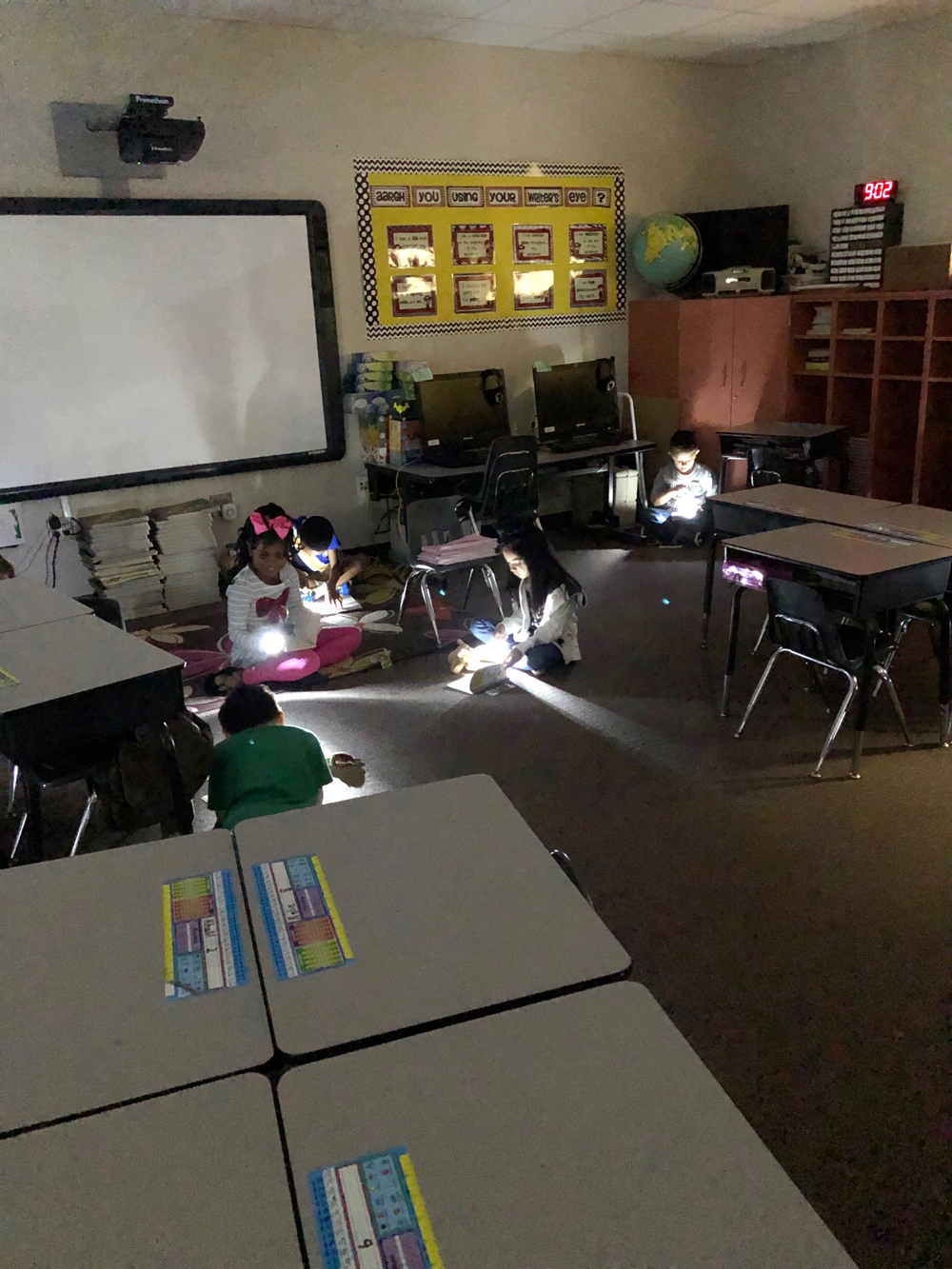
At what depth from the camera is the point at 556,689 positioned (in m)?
3.96

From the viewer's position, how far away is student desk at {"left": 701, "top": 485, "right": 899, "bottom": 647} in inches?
146

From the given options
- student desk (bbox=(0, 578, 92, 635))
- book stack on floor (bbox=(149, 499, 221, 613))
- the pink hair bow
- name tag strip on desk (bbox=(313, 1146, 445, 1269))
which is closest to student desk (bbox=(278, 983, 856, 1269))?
name tag strip on desk (bbox=(313, 1146, 445, 1269))

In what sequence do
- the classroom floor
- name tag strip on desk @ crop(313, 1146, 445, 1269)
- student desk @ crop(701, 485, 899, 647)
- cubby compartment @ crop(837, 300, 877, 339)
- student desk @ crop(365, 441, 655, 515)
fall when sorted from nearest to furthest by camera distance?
name tag strip on desk @ crop(313, 1146, 445, 1269) < the classroom floor < student desk @ crop(701, 485, 899, 647) < student desk @ crop(365, 441, 655, 515) < cubby compartment @ crop(837, 300, 877, 339)

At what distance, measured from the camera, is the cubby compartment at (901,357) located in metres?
5.56

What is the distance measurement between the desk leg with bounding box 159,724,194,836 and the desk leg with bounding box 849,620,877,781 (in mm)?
2048

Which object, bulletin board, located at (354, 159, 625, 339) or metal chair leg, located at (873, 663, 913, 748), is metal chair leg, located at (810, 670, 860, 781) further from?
bulletin board, located at (354, 159, 625, 339)

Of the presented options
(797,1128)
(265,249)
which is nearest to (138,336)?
(265,249)

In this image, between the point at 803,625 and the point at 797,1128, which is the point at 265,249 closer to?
the point at 803,625

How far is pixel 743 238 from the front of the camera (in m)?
6.18

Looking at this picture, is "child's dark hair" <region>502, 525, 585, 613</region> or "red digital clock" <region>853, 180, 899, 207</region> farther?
"red digital clock" <region>853, 180, 899, 207</region>

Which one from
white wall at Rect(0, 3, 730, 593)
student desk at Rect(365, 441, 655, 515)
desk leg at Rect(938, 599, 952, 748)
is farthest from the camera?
student desk at Rect(365, 441, 655, 515)

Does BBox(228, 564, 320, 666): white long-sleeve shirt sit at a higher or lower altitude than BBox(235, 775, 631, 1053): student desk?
lower

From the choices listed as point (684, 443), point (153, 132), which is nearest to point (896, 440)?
point (684, 443)

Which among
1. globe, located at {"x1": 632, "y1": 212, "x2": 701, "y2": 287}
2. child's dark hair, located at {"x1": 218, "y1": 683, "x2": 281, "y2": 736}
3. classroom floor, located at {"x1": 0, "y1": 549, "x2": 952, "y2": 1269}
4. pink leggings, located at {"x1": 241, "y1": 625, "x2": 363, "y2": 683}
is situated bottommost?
classroom floor, located at {"x1": 0, "y1": 549, "x2": 952, "y2": 1269}
